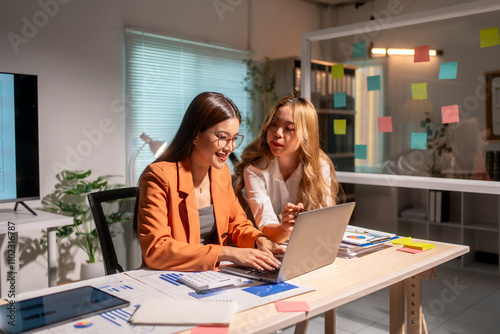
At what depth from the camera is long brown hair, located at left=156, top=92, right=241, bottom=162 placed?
1.65 m

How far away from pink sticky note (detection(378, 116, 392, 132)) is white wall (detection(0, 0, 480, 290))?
2.02 metres

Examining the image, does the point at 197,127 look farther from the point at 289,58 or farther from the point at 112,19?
the point at 289,58

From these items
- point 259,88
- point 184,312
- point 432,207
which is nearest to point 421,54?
point 432,207

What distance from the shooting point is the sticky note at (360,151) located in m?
3.24

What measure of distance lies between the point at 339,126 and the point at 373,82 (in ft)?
1.32

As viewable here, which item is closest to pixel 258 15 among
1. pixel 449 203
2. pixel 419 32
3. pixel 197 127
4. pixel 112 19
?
pixel 112 19

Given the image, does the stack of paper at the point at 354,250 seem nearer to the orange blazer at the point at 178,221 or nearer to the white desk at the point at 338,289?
the white desk at the point at 338,289

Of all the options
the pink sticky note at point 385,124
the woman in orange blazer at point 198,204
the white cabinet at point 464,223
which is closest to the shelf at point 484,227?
the white cabinet at point 464,223

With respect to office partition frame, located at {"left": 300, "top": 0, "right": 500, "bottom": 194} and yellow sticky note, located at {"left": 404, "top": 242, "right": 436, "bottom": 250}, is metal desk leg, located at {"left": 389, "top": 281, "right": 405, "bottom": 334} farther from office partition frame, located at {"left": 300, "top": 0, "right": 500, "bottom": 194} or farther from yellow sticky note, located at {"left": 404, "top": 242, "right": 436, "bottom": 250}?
office partition frame, located at {"left": 300, "top": 0, "right": 500, "bottom": 194}

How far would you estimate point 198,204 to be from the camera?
174 cm

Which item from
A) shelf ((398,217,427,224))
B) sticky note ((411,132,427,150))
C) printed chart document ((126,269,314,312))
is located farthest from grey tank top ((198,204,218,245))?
shelf ((398,217,427,224))

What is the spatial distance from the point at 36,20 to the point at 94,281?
2.59 m

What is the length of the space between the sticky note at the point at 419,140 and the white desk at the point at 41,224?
2.14 meters

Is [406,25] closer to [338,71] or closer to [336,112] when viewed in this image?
[338,71]
